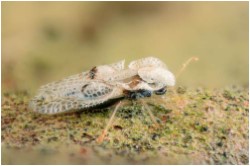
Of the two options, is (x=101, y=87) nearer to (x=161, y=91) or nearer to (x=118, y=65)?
(x=118, y=65)

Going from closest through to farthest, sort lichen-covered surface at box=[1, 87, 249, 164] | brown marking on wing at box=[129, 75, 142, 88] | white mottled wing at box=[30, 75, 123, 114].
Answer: lichen-covered surface at box=[1, 87, 249, 164]
white mottled wing at box=[30, 75, 123, 114]
brown marking on wing at box=[129, 75, 142, 88]

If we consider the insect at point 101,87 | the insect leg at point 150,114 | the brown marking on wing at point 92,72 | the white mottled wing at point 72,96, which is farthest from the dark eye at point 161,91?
the brown marking on wing at point 92,72

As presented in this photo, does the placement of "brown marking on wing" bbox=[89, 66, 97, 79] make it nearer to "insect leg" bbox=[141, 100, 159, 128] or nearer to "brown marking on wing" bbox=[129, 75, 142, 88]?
"brown marking on wing" bbox=[129, 75, 142, 88]

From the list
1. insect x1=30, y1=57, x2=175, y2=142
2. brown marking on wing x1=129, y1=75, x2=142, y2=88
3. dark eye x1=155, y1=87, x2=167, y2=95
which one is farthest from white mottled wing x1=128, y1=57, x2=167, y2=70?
dark eye x1=155, y1=87, x2=167, y2=95

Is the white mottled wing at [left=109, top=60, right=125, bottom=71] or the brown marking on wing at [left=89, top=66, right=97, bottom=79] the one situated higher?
the white mottled wing at [left=109, top=60, right=125, bottom=71]

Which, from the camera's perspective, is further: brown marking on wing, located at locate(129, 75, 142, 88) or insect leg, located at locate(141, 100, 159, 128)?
brown marking on wing, located at locate(129, 75, 142, 88)

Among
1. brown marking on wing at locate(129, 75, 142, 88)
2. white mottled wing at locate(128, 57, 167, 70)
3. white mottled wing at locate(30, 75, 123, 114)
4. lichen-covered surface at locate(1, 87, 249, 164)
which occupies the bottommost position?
lichen-covered surface at locate(1, 87, 249, 164)

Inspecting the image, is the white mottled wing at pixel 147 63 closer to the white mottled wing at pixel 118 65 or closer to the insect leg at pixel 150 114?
the white mottled wing at pixel 118 65

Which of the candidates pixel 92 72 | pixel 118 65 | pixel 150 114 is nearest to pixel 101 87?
pixel 92 72
